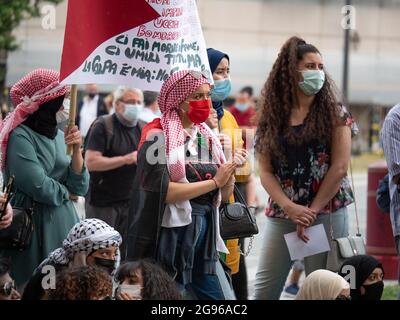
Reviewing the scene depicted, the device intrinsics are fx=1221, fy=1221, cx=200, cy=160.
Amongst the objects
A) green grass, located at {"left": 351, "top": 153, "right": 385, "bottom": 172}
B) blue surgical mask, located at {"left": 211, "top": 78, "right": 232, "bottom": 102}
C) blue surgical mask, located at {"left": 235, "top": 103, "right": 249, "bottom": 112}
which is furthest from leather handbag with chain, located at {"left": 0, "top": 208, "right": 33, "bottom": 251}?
green grass, located at {"left": 351, "top": 153, "right": 385, "bottom": 172}

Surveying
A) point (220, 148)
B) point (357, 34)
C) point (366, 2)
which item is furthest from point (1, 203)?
point (357, 34)

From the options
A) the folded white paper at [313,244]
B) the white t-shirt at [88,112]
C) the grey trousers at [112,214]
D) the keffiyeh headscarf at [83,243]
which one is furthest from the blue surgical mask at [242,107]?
the keffiyeh headscarf at [83,243]

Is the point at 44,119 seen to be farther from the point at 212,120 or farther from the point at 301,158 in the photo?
the point at 301,158

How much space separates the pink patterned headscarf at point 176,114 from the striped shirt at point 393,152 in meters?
1.07

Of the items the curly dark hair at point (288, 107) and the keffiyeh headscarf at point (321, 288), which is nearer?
the keffiyeh headscarf at point (321, 288)

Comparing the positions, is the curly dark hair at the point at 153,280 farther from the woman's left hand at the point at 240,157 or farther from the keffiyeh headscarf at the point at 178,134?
the woman's left hand at the point at 240,157

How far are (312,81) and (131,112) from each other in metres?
2.44

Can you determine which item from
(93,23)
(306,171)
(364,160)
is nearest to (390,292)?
(306,171)

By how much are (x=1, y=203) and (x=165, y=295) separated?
1.00 m

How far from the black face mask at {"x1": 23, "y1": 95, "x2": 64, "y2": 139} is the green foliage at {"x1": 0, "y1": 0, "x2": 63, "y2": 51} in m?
17.8

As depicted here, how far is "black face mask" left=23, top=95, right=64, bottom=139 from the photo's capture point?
6.72 meters

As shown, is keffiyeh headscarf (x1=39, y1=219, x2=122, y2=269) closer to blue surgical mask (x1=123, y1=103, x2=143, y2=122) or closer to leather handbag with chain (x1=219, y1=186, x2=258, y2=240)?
leather handbag with chain (x1=219, y1=186, x2=258, y2=240)

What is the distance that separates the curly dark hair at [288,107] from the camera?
7152 millimetres

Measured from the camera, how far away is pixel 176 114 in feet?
21.2
